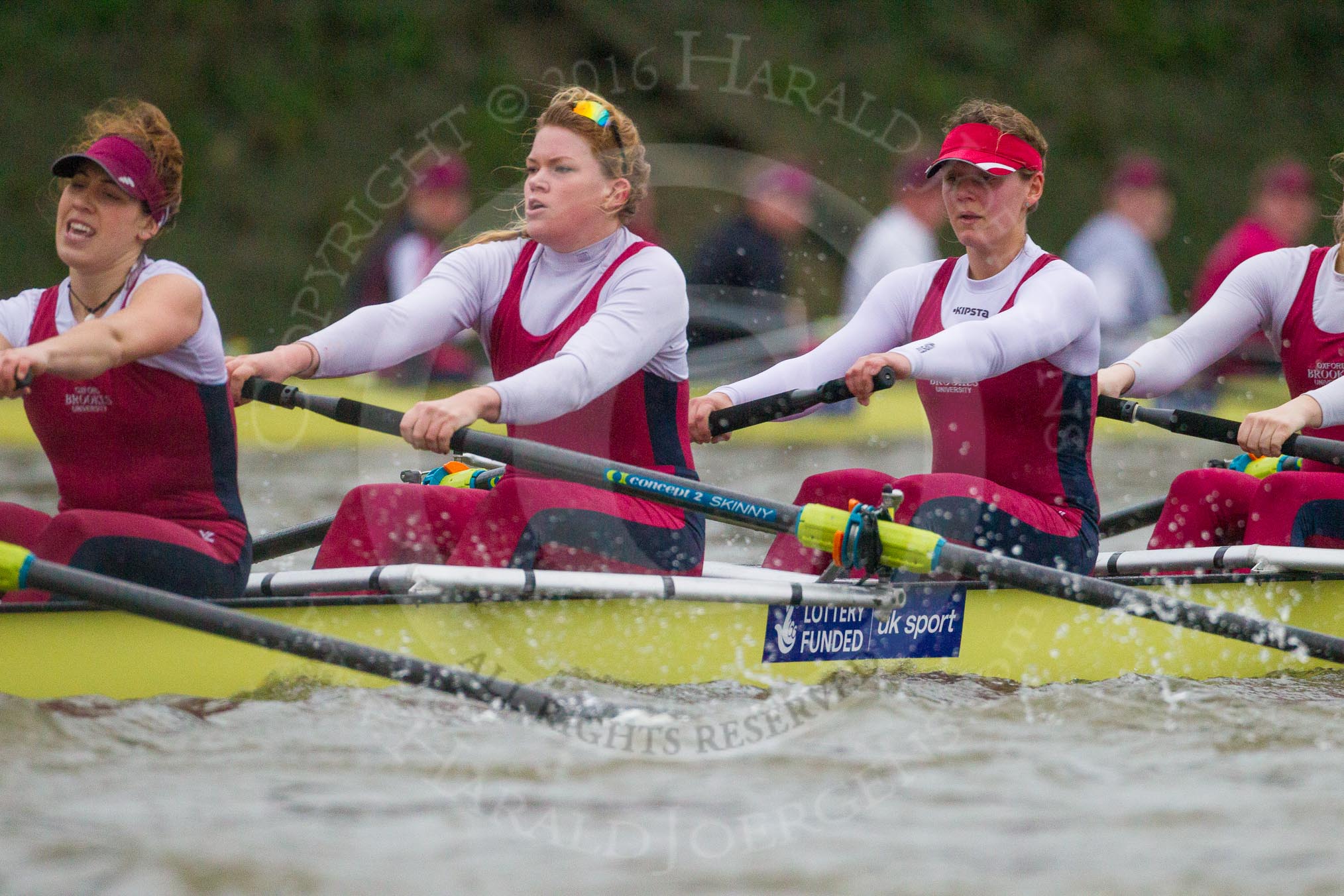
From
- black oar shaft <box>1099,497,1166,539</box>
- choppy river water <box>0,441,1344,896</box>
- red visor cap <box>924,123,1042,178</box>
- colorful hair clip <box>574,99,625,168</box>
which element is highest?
red visor cap <box>924,123,1042,178</box>

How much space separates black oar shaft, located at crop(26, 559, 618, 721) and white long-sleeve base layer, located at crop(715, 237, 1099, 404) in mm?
1266

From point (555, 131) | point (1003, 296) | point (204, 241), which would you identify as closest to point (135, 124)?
point (555, 131)

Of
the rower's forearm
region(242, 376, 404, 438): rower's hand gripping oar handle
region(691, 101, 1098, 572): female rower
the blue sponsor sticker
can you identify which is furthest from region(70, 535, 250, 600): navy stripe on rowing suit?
region(691, 101, 1098, 572): female rower

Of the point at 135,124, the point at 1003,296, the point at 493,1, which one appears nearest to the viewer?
the point at 135,124

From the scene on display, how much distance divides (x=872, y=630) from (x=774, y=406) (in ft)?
2.18

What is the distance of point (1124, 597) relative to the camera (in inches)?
158

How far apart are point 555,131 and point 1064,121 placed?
669 inches

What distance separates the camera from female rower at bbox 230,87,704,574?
3883 mm

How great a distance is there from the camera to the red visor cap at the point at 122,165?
3.52 metres

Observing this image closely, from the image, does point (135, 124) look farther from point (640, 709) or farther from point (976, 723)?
point (976, 723)

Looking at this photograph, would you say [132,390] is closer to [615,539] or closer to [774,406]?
[615,539]

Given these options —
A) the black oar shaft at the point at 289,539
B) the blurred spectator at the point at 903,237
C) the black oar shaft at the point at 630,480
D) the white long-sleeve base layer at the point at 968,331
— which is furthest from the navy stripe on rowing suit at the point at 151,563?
the blurred spectator at the point at 903,237

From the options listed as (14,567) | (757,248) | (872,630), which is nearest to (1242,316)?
(872,630)

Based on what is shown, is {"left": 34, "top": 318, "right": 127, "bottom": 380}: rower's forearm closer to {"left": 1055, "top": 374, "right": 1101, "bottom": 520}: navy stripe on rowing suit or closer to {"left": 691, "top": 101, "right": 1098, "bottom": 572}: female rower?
{"left": 691, "top": 101, "right": 1098, "bottom": 572}: female rower
